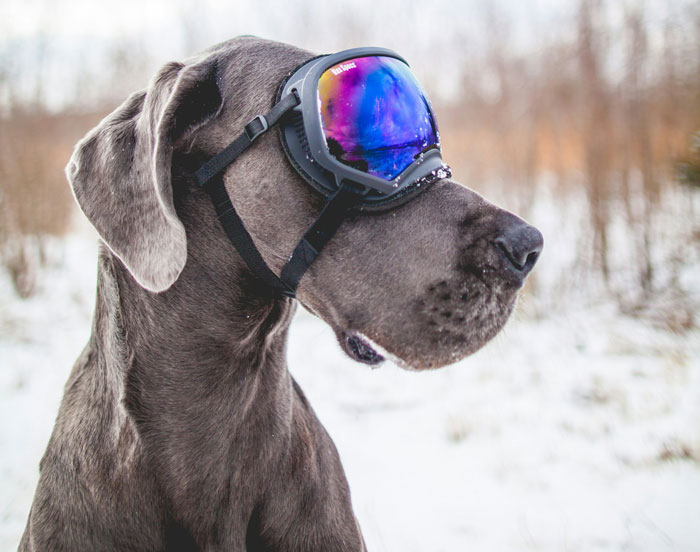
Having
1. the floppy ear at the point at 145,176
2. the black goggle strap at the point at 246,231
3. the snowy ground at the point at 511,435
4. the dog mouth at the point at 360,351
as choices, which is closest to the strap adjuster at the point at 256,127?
the black goggle strap at the point at 246,231

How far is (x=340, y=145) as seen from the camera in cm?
166

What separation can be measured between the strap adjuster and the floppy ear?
0.15m

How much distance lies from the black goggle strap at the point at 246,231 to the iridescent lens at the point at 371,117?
102 mm

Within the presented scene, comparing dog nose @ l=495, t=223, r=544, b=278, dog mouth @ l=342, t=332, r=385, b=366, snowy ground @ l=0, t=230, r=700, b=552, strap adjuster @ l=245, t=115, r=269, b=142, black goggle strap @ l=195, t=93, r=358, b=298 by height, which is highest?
strap adjuster @ l=245, t=115, r=269, b=142

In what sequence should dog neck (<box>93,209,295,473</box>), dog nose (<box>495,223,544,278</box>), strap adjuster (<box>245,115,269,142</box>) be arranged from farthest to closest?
1. dog neck (<box>93,209,295,473</box>)
2. strap adjuster (<box>245,115,269,142</box>)
3. dog nose (<box>495,223,544,278</box>)

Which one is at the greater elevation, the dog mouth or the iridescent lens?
the iridescent lens

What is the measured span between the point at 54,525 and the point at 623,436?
341cm

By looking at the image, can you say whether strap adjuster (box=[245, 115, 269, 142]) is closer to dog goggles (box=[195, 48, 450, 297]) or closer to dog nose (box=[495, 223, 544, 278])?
dog goggles (box=[195, 48, 450, 297])

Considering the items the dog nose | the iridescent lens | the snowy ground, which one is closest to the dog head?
the dog nose

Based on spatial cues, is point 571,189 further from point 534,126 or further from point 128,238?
point 128,238

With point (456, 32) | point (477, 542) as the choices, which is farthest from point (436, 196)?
point (456, 32)

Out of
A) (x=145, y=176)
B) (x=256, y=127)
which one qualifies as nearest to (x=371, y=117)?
(x=256, y=127)

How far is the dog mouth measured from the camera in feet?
5.62

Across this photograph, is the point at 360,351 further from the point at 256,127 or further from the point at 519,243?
the point at 256,127
